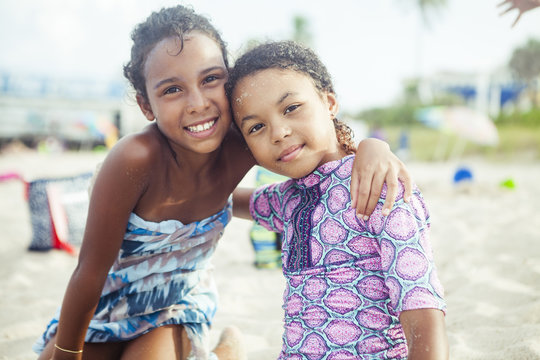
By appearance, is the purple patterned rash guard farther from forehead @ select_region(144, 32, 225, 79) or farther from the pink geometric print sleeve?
forehead @ select_region(144, 32, 225, 79)

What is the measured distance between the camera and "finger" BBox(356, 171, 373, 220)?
53.2 inches

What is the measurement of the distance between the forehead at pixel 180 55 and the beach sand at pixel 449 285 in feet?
4.53

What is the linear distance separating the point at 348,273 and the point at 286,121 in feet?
1.81

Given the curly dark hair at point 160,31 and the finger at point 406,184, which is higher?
the curly dark hair at point 160,31

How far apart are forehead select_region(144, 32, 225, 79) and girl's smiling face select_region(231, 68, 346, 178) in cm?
23

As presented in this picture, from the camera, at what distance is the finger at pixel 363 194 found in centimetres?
135

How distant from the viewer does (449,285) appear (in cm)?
282

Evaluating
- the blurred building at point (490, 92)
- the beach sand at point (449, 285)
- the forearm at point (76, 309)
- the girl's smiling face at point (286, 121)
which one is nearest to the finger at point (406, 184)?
the girl's smiling face at point (286, 121)

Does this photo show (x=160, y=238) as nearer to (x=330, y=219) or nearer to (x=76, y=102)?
(x=330, y=219)

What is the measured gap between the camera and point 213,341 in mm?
2299

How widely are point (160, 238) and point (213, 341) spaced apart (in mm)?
780

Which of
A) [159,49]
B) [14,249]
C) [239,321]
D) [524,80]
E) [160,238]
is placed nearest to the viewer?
[159,49]

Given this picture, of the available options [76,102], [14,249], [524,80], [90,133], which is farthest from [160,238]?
[524,80]

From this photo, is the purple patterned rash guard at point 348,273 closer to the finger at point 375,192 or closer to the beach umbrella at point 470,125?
the finger at point 375,192
